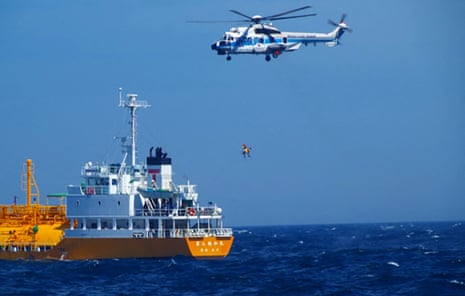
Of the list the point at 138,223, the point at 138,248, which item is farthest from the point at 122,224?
the point at 138,248

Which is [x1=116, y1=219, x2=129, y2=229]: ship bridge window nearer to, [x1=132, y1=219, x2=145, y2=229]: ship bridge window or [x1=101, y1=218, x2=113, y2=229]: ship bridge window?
[x1=101, y1=218, x2=113, y2=229]: ship bridge window

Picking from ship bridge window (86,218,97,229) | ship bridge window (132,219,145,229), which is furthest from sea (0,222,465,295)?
ship bridge window (86,218,97,229)

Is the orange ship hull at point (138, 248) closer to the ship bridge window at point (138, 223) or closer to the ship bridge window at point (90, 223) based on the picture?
the ship bridge window at point (90, 223)

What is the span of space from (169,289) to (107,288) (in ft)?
10.2

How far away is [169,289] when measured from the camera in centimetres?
4691

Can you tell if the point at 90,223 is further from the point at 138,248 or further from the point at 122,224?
the point at 138,248

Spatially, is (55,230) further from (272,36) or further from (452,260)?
(452,260)

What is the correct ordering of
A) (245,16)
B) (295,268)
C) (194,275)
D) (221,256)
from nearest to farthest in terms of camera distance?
(194,275), (295,268), (221,256), (245,16)

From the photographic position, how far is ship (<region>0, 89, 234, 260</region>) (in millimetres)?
59375

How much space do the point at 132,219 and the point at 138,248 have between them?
2.05 metres

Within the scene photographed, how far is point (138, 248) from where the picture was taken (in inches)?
2331

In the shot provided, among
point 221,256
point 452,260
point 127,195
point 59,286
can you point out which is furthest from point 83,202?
point 452,260

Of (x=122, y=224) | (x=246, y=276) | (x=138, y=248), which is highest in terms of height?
(x=122, y=224)

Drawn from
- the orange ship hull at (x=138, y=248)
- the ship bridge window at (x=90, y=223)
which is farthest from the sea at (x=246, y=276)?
the ship bridge window at (x=90, y=223)
